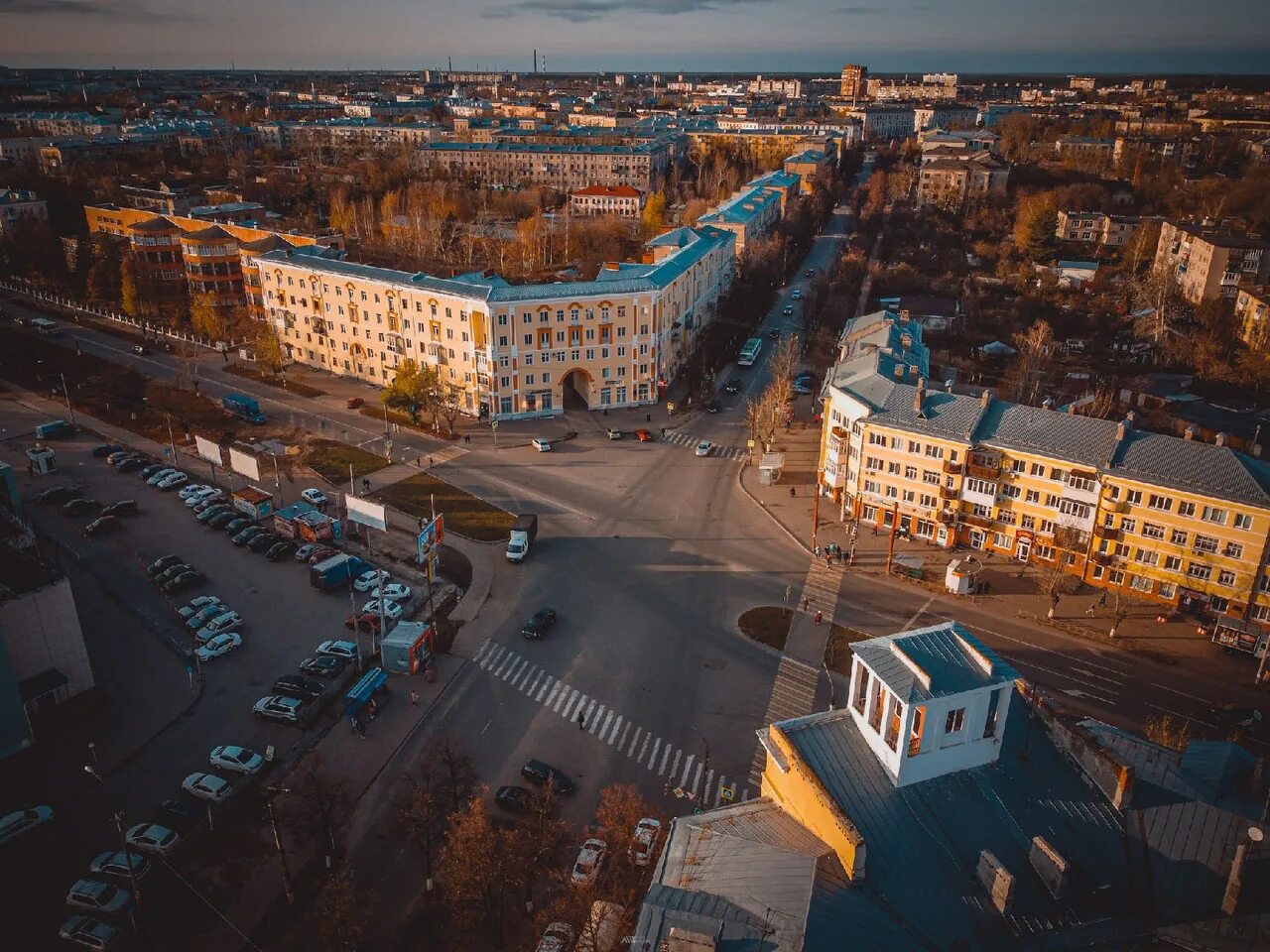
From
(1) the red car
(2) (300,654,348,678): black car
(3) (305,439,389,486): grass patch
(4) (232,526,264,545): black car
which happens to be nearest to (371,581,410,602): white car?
(1) the red car

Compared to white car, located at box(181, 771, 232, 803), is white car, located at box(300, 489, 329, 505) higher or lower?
higher

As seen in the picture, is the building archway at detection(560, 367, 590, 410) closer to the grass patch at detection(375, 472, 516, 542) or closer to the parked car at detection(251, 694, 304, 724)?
the grass patch at detection(375, 472, 516, 542)

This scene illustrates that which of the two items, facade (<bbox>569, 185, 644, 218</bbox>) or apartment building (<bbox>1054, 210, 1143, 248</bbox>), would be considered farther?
facade (<bbox>569, 185, 644, 218</bbox>)

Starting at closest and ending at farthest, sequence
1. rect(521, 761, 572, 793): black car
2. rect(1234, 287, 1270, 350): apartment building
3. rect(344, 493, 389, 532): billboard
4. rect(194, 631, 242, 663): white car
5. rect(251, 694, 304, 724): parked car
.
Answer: rect(521, 761, 572, 793): black car → rect(251, 694, 304, 724): parked car → rect(194, 631, 242, 663): white car → rect(344, 493, 389, 532): billboard → rect(1234, 287, 1270, 350): apartment building

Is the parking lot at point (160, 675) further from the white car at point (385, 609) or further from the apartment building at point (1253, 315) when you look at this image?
the apartment building at point (1253, 315)

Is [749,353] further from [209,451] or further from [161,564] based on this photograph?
[161,564]

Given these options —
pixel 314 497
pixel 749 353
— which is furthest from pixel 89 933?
pixel 749 353
